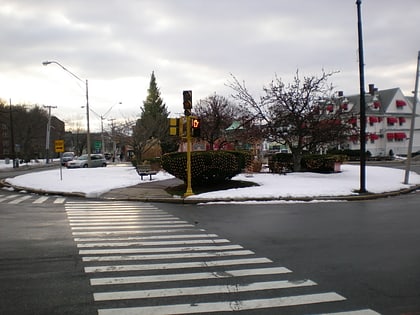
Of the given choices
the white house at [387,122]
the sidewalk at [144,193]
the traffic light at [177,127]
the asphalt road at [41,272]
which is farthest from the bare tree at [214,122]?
the asphalt road at [41,272]

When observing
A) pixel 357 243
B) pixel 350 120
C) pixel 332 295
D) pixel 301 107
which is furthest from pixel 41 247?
pixel 350 120

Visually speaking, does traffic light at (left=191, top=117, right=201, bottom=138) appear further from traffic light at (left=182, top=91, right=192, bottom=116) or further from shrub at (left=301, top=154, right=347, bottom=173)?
shrub at (left=301, top=154, right=347, bottom=173)

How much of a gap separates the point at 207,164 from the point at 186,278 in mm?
13625

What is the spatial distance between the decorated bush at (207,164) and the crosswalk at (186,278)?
9.51 m

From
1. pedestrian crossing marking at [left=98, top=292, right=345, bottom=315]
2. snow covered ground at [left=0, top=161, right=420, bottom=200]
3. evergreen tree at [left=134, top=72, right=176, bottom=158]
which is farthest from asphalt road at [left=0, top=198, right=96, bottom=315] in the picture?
evergreen tree at [left=134, top=72, right=176, bottom=158]

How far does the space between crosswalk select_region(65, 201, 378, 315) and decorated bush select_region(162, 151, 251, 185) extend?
9510mm

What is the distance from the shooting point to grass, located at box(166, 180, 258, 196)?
774 inches

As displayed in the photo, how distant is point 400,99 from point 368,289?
74.8 meters

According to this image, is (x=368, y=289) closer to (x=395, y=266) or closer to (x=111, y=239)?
(x=395, y=266)

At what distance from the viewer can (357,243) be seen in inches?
337

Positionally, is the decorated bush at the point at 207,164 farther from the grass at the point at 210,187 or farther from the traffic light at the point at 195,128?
the traffic light at the point at 195,128

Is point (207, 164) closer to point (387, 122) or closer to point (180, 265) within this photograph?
point (180, 265)

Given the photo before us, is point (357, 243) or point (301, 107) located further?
point (301, 107)

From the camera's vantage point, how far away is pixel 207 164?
1964 centimetres
